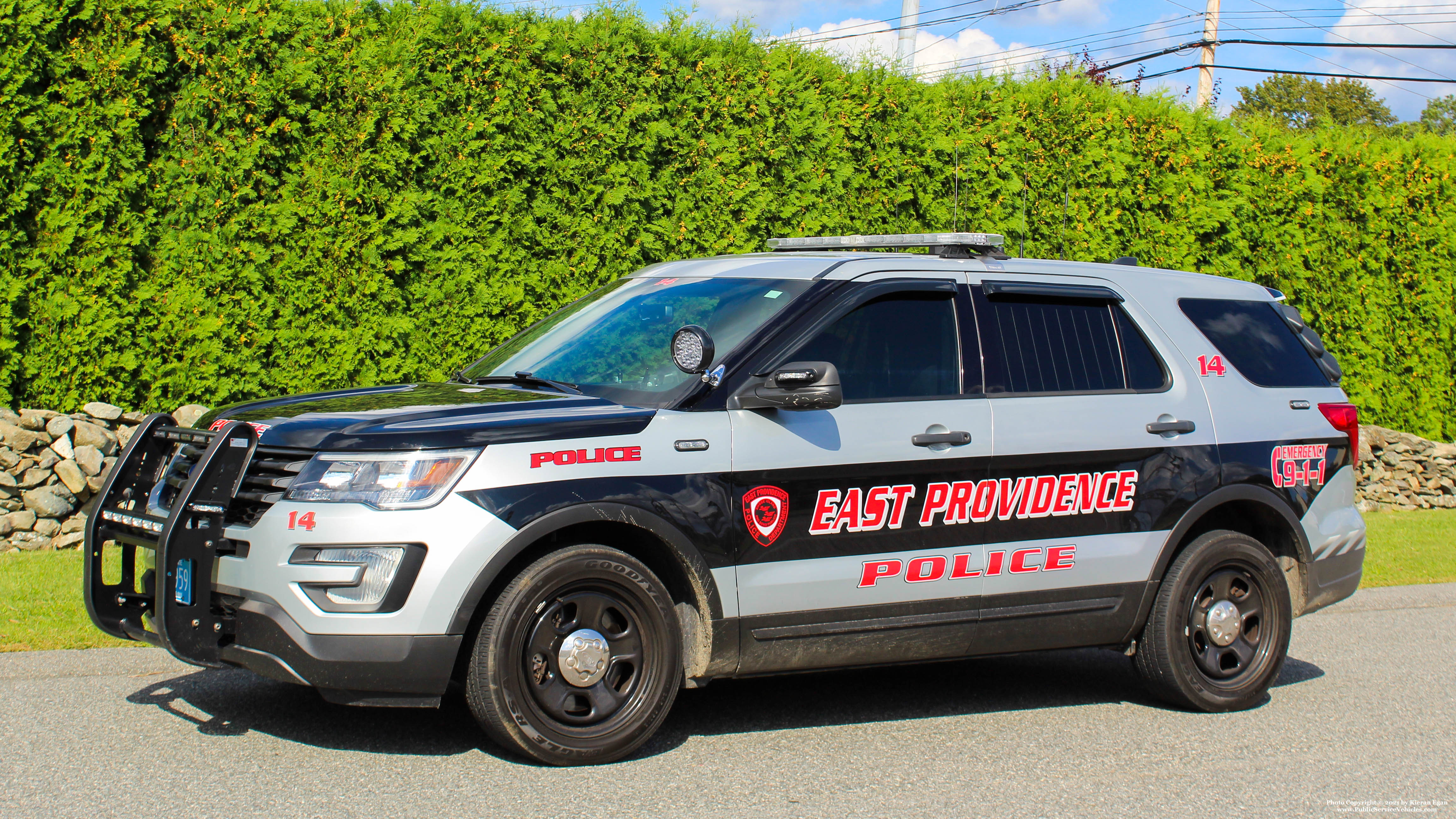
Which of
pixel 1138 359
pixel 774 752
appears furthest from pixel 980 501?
pixel 774 752

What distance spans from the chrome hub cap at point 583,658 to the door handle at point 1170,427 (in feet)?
8.99

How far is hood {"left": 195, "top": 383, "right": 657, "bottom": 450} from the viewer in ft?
15.0

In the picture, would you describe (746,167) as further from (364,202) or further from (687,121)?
(364,202)

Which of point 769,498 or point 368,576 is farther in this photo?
point 769,498

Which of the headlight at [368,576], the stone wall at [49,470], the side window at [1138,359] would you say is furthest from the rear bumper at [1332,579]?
the stone wall at [49,470]

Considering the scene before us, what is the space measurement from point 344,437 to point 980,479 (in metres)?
2.58

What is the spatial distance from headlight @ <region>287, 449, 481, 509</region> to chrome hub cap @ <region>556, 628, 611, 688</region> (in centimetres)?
73

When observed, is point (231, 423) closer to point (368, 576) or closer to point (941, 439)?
point (368, 576)

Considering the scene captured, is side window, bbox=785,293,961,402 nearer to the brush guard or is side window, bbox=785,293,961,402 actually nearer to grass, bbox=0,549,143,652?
the brush guard

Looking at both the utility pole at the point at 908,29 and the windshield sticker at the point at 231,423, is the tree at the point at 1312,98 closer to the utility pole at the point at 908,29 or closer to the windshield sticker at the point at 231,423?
the utility pole at the point at 908,29

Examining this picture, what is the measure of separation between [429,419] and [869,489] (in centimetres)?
175

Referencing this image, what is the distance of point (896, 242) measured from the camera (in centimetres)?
618

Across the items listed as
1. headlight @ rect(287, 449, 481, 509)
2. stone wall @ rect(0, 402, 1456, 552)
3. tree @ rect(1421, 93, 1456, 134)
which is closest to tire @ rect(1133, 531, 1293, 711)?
headlight @ rect(287, 449, 481, 509)

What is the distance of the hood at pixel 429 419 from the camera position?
4574 millimetres
